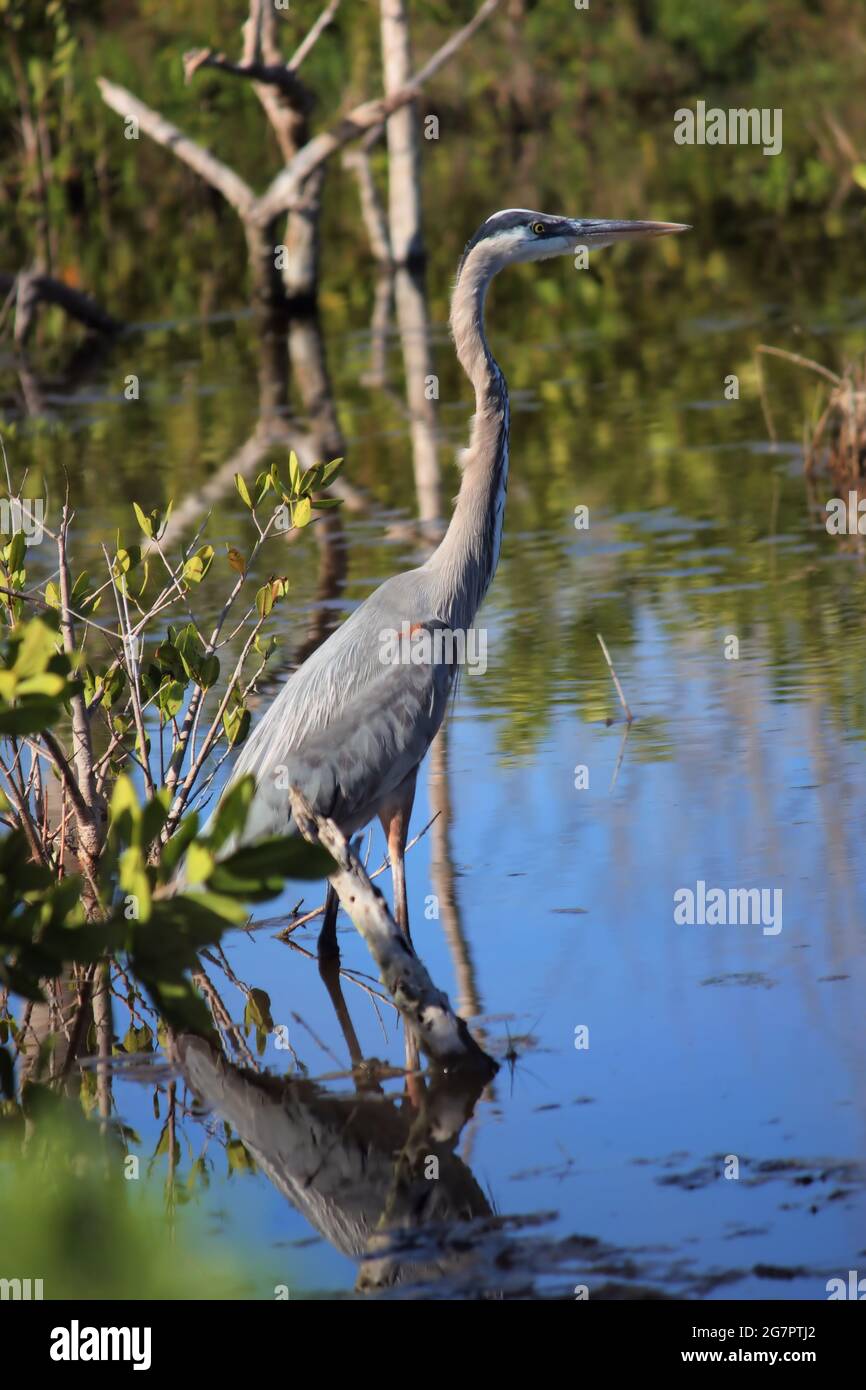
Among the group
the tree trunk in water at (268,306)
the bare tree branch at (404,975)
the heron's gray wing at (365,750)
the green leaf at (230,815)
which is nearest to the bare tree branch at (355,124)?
the tree trunk in water at (268,306)

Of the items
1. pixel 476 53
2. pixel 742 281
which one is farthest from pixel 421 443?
pixel 476 53

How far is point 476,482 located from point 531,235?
92 centimetres

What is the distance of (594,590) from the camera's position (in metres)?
10.1

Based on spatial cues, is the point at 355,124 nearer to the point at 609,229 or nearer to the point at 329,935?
the point at 609,229

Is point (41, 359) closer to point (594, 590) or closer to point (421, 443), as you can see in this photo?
point (421, 443)

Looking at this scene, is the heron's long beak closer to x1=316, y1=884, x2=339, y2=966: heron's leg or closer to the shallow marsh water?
the shallow marsh water

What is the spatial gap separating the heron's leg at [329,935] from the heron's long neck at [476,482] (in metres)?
0.95

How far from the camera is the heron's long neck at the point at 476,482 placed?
6.41m

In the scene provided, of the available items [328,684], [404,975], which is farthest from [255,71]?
[404,975]

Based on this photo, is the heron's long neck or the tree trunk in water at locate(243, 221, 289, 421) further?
the tree trunk in water at locate(243, 221, 289, 421)

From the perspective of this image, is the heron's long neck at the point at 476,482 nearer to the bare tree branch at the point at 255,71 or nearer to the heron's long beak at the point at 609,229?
the heron's long beak at the point at 609,229

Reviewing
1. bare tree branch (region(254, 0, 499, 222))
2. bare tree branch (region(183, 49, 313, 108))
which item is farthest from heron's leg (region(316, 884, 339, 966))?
bare tree branch (region(254, 0, 499, 222))

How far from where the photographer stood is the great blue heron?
5.95m

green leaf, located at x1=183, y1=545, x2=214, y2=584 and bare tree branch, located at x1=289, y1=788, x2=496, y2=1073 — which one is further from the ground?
green leaf, located at x1=183, y1=545, x2=214, y2=584
